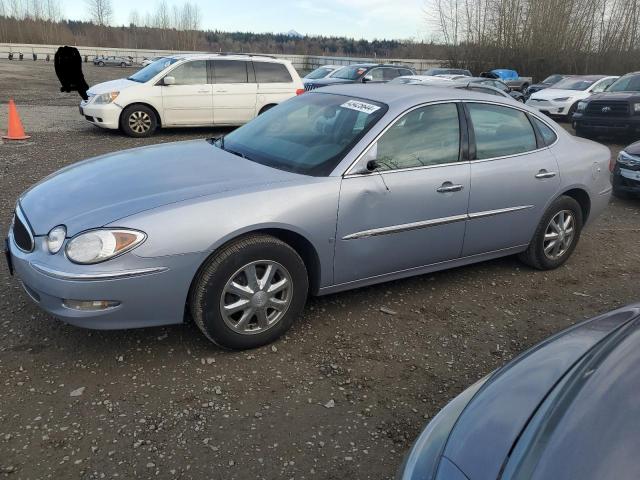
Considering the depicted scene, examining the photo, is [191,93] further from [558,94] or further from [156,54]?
[156,54]

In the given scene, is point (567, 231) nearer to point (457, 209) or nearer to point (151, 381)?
point (457, 209)

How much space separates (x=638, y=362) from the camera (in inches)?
60.6

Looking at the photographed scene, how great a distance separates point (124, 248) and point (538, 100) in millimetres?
17193

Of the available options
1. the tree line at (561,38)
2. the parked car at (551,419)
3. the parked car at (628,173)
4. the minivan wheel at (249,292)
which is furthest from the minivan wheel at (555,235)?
the tree line at (561,38)

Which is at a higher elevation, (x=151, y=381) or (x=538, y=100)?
(x=538, y=100)

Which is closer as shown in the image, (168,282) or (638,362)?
(638,362)

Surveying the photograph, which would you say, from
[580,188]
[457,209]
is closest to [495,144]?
[457,209]

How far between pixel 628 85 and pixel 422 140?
1190cm

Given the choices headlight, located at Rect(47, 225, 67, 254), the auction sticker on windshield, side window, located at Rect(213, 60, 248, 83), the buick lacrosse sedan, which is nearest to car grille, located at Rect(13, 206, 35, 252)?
the buick lacrosse sedan

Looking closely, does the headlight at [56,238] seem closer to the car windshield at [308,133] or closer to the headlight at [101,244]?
the headlight at [101,244]

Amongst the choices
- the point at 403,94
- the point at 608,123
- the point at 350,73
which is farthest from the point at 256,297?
the point at 350,73

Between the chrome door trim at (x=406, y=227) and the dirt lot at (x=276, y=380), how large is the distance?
24.8 inches

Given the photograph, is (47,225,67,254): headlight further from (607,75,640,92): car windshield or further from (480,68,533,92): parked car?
(480,68,533,92): parked car

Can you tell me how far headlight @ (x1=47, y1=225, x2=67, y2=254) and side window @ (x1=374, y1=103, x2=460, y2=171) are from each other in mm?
1947
